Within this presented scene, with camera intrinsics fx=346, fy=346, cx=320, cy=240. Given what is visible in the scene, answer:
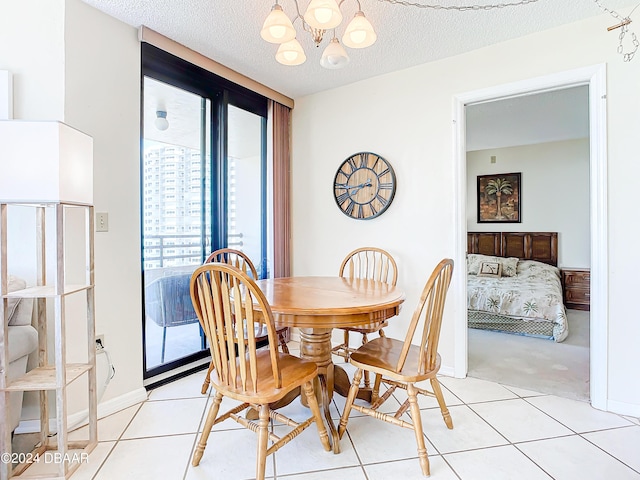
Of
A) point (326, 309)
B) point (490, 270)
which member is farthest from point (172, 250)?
point (490, 270)

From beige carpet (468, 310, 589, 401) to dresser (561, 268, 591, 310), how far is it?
1111mm

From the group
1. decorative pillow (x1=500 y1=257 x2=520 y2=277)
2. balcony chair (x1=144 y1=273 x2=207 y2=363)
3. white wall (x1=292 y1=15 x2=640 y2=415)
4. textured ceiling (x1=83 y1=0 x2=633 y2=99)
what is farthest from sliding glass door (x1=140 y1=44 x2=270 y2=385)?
decorative pillow (x1=500 y1=257 x2=520 y2=277)

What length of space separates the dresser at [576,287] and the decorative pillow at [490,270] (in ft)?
4.11

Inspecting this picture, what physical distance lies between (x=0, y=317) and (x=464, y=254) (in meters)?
2.73

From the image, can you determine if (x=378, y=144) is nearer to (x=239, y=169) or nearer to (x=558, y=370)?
(x=239, y=169)

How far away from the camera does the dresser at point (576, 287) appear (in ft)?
15.8

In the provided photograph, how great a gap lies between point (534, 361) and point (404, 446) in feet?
5.97

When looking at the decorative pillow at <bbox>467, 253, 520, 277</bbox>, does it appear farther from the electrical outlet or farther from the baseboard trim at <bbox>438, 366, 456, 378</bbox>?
the electrical outlet

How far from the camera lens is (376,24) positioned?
2242mm

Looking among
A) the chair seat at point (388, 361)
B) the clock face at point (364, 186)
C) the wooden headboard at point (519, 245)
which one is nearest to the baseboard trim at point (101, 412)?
the chair seat at point (388, 361)

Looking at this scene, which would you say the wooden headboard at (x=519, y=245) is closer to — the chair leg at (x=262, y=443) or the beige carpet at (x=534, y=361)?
the beige carpet at (x=534, y=361)

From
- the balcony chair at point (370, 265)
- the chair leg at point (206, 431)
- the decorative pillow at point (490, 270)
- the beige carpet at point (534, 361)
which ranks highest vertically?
the balcony chair at point (370, 265)

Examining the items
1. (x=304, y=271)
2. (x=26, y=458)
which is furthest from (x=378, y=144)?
(x=26, y=458)

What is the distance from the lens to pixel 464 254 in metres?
2.64
